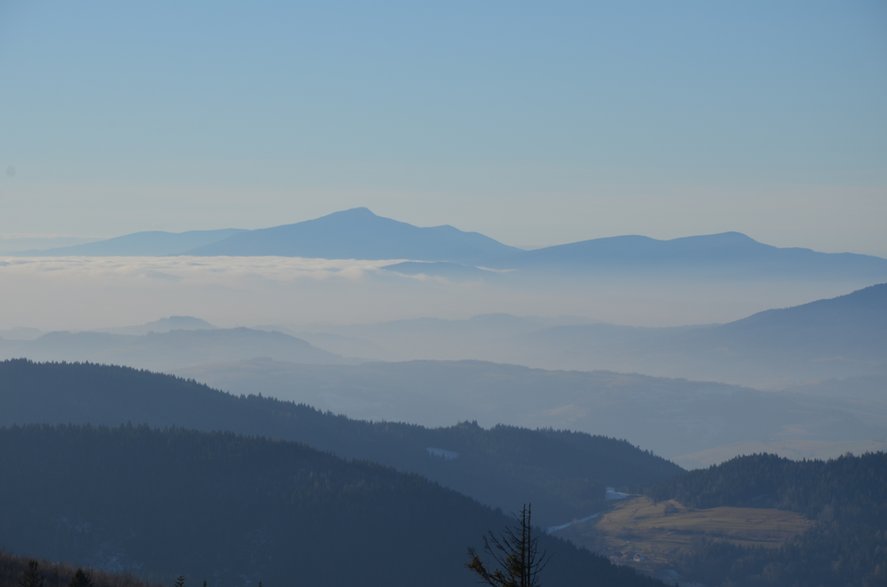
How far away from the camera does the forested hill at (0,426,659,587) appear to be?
162 metres

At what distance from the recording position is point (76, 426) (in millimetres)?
193250

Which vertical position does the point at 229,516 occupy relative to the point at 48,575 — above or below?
below

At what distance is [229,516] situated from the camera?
17688 centimetres

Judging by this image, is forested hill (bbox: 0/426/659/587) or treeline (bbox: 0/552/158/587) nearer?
treeline (bbox: 0/552/158/587)

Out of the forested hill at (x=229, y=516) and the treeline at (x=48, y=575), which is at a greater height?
the treeline at (x=48, y=575)

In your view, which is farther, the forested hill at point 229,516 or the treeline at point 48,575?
the forested hill at point 229,516

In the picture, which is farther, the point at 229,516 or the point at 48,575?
the point at 229,516

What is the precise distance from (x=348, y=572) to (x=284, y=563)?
911 centimetres

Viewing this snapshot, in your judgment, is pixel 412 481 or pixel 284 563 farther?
pixel 412 481

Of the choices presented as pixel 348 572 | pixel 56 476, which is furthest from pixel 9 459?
pixel 348 572

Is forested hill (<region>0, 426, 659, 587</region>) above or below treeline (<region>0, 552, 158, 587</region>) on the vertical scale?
below

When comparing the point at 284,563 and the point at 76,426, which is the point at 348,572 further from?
the point at 76,426

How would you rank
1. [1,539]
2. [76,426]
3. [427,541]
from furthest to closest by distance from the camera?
[76,426] < [427,541] < [1,539]

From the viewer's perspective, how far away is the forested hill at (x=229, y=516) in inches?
6363
